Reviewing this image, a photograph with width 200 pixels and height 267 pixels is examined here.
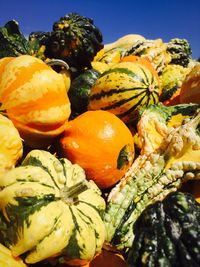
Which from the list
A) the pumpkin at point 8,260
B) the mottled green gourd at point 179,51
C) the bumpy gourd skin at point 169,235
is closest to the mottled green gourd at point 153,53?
the mottled green gourd at point 179,51

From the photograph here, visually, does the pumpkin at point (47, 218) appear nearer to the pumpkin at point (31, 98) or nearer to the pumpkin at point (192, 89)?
the pumpkin at point (31, 98)

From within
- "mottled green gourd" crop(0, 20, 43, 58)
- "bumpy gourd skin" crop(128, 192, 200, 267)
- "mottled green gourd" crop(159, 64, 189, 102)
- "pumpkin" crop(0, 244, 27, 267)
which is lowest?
"pumpkin" crop(0, 244, 27, 267)

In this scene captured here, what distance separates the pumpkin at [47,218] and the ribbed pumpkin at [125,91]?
3.68 ft

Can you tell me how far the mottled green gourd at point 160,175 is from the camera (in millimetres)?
2572

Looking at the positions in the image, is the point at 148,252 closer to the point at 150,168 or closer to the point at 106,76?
the point at 150,168

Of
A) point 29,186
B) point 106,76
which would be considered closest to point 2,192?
point 29,186

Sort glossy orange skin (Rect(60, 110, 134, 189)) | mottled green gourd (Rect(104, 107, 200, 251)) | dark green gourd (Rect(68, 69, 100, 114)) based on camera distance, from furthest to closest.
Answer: dark green gourd (Rect(68, 69, 100, 114)), glossy orange skin (Rect(60, 110, 134, 189)), mottled green gourd (Rect(104, 107, 200, 251))

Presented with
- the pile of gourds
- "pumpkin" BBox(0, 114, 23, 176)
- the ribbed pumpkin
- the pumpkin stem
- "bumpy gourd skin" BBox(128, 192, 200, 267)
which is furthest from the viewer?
the ribbed pumpkin

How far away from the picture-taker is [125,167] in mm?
2928

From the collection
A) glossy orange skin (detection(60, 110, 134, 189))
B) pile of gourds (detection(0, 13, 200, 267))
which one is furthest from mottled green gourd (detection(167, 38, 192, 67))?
glossy orange skin (detection(60, 110, 134, 189))

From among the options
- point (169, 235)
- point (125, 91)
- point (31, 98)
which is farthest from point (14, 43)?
point (169, 235)

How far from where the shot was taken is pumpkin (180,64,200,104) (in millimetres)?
3508

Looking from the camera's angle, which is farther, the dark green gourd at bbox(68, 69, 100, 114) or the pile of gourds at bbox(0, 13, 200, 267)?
the dark green gourd at bbox(68, 69, 100, 114)

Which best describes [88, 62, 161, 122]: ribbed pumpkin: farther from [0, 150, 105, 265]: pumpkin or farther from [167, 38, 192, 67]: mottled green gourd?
[167, 38, 192, 67]: mottled green gourd
